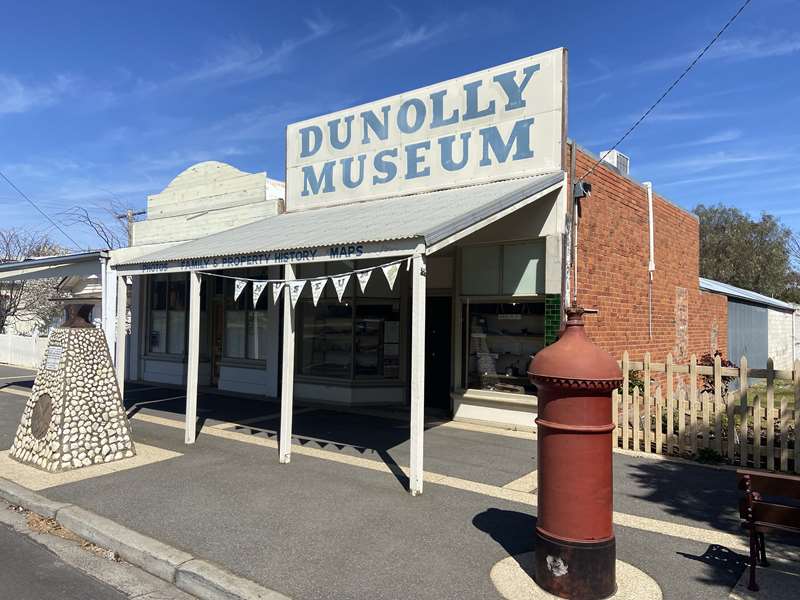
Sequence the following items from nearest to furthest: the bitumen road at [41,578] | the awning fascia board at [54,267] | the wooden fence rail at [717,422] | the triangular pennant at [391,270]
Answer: the bitumen road at [41,578] < the triangular pennant at [391,270] < the wooden fence rail at [717,422] < the awning fascia board at [54,267]

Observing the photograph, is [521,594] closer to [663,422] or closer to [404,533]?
[404,533]

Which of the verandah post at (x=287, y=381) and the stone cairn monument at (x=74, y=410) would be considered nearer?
the stone cairn monument at (x=74, y=410)

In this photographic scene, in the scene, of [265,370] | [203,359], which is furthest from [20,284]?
[265,370]

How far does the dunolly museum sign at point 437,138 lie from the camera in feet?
30.6

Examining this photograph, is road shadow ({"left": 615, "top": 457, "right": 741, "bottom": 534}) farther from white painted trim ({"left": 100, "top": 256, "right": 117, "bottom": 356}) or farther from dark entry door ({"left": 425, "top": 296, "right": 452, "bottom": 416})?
white painted trim ({"left": 100, "top": 256, "right": 117, "bottom": 356})

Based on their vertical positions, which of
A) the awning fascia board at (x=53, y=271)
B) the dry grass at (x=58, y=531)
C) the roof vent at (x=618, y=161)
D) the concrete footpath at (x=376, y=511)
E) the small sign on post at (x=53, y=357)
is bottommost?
the dry grass at (x=58, y=531)

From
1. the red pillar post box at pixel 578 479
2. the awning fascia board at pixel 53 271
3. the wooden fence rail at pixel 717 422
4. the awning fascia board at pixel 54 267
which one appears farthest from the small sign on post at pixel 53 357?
the wooden fence rail at pixel 717 422

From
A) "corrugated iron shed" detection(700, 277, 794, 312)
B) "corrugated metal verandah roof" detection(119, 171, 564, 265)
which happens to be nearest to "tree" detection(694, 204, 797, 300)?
"corrugated iron shed" detection(700, 277, 794, 312)

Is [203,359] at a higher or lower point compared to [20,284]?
lower

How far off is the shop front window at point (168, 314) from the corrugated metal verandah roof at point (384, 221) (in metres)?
5.27

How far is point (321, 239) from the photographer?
7.77 metres

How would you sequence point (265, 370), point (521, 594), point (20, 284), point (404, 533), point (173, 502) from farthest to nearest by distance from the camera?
point (20, 284) → point (265, 370) → point (173, 502) → point (404, 533) → point (521, 594)

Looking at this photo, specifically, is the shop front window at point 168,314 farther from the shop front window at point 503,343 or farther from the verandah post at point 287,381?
the verandah post at point 287,381

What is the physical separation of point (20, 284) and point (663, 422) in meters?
27.4
